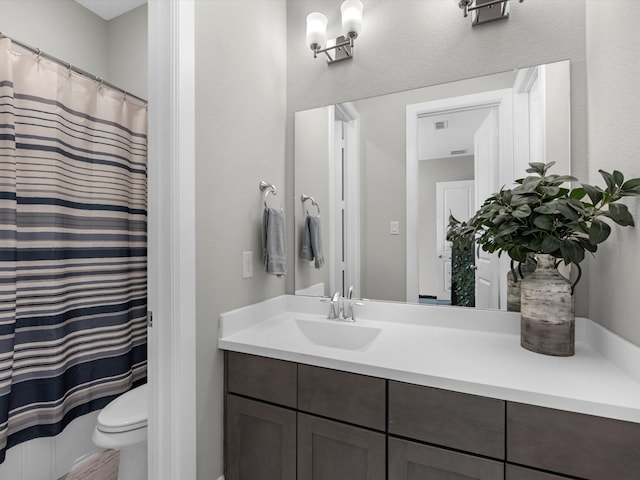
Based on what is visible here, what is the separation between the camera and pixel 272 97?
167 centimetres

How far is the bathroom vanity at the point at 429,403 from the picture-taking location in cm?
84

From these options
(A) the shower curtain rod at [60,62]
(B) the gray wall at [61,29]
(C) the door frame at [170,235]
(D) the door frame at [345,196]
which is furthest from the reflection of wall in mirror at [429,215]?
(B) the gray wall at [61,29]

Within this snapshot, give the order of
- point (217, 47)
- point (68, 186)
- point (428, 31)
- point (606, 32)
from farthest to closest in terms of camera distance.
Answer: point (68, 186), point (428, 31), point (217, 47), point (606, 32)

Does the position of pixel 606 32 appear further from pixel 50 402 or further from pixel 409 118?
pixel 50 402

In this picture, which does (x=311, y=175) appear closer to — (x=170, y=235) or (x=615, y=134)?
(x=170, y=235)

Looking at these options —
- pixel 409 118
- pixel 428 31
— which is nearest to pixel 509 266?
pixel 409 118

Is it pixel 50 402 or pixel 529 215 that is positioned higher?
pixel 529 215

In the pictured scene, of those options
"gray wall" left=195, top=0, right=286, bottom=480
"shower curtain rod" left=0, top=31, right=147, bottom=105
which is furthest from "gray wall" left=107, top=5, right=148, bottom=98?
"gray wall" left=195, top=0, right=286, bottom=480

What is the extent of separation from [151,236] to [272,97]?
3.17 feet

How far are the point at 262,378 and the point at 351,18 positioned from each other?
1.65m

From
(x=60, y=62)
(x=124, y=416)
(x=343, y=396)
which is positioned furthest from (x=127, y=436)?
(x=60, y=62)

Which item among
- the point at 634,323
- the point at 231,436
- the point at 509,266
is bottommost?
the point at 231,436

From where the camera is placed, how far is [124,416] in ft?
4.63

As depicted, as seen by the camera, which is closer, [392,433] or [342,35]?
[392,433]
